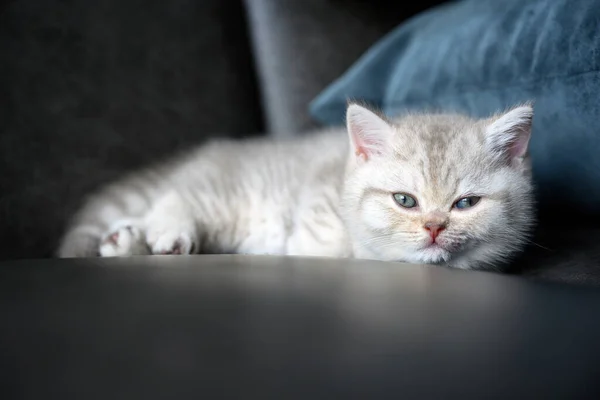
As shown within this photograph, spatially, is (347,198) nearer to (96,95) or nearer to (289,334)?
(289,334)

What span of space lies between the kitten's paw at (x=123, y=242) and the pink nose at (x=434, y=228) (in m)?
0.60

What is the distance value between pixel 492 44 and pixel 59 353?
1.13 m

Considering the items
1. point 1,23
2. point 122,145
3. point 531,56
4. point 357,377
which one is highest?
point 1,23

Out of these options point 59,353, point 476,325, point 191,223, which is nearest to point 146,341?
point 59,353

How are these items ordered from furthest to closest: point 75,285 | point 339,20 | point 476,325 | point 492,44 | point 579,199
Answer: point 339,20 < point 492,44 < point 579,199 < point 75,285 < point 476,325

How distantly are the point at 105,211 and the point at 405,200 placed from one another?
747mm

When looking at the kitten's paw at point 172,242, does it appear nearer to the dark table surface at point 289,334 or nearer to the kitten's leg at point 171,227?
the kitten's leg at point 171,227

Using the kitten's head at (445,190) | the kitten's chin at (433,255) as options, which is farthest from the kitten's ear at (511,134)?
the kitten's chin at (433,255)

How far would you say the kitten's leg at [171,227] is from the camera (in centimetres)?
120

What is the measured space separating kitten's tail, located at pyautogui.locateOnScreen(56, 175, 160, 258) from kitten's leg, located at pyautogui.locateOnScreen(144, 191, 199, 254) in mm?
53

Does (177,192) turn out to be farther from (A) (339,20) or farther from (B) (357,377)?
(B) (357,377)

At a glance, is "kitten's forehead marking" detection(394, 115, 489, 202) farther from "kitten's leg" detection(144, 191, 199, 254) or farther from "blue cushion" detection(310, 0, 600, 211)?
"kitten's leg" detection(144, 191, 199, 254)

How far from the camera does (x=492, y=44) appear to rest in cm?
128

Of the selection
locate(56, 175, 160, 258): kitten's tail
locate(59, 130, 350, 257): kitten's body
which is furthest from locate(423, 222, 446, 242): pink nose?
locate(56, 175, 160, 258): kitten's tail
